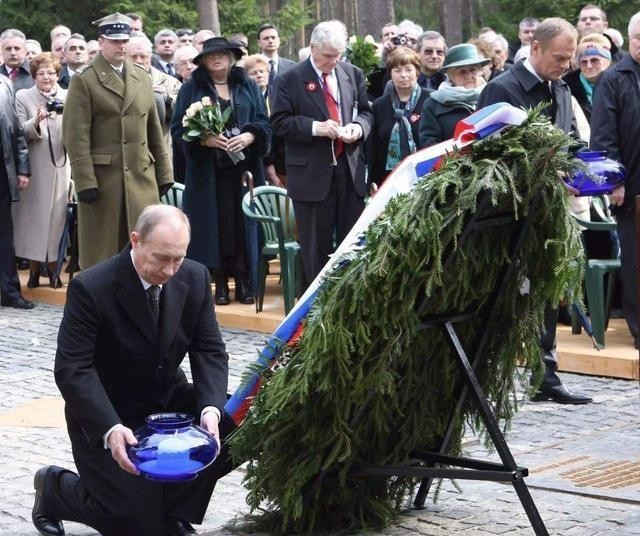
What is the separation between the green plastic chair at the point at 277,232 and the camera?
11.1 meters

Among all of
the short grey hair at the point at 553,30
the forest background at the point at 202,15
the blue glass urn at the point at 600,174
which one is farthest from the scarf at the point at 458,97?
the forest background at the point at 202,15

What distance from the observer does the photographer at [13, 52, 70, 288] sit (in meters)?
13.2

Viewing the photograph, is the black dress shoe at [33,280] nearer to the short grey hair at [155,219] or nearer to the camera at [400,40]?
the camera at [400,40]

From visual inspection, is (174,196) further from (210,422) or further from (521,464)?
(210,422)

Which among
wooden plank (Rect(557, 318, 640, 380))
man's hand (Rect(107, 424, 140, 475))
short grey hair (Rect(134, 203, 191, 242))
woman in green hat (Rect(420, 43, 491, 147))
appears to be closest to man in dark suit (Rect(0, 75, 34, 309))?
woman in green hat (Rect(420, 43, 491, 147))

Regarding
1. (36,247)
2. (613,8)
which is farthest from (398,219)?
(613,8)

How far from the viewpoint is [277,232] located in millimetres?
11203

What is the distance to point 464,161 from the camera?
5.07 metres

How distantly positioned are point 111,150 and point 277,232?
1.44 meters

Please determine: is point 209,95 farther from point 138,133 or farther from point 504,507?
point 504,507

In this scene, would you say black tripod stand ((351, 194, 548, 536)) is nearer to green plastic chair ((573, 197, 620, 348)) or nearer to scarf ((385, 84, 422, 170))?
A: green plastic chair ((573, 197, 620, 348))

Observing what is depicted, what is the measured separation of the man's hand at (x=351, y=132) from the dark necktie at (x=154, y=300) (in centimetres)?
488

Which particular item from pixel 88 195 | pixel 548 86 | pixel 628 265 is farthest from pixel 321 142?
pixel 548 86

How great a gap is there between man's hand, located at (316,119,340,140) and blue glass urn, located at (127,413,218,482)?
528cm
